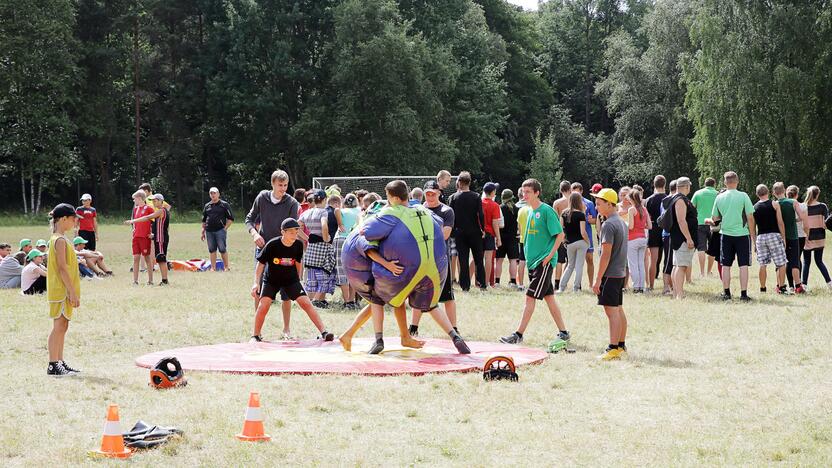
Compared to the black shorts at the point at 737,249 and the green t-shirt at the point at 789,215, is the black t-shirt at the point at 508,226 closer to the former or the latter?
the black shorts at the point at 737,249

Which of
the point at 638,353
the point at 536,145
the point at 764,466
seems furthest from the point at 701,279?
the point at 536,145

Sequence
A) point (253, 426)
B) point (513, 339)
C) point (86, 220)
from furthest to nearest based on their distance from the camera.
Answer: point (86, 220)
point (513, 339)
point (253, 426)

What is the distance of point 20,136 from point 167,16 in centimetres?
1091

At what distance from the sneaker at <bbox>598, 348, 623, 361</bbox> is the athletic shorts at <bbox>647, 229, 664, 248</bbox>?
7468mm

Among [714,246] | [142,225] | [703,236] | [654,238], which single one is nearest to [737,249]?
[654,238]

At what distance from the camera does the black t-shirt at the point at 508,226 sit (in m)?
18.2

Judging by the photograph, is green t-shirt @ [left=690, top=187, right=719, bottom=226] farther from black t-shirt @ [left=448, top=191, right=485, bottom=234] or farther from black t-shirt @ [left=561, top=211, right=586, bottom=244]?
black t-shirt @ [left=448, top=191, right=485, bottom=234]

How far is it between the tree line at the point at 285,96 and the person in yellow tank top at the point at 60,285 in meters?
35.1

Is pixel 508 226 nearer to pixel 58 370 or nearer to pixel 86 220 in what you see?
pixel 86 220

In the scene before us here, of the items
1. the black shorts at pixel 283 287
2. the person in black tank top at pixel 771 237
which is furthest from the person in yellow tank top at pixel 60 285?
the person in black tank top at pixel 771 237

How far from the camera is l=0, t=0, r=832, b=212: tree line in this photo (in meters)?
49.7

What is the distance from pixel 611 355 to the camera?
10.4 m

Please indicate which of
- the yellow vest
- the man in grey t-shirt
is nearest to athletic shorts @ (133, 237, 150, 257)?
the yellow vest

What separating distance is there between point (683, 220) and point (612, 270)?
5.58 meters
